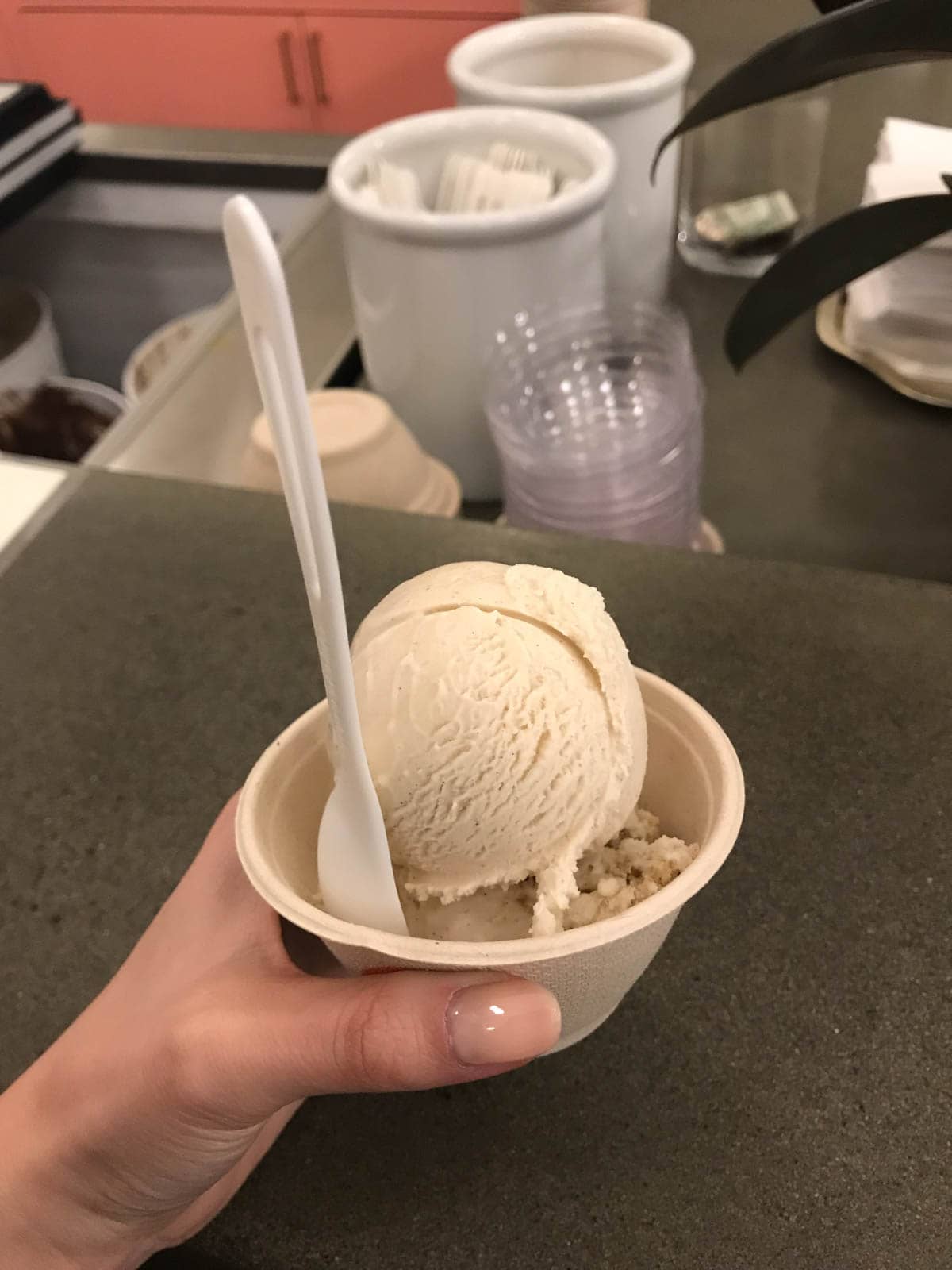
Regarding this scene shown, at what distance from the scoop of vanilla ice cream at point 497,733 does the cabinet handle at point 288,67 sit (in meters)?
1.56

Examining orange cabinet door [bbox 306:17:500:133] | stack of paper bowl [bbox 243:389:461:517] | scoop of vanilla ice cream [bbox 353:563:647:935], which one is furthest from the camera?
orange cabinet door [bbox 306:17:500:133]

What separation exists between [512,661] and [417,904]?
0.35 ft

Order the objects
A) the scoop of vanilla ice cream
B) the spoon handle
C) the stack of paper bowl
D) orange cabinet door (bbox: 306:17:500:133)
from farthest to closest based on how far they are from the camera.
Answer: orange cabinet door (bbox: 306:17:500:133) → the stack of paper bowl → the scoop of vanilla ice cream → the spoon handle

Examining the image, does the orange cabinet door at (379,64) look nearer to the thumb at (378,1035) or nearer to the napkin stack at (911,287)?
the napkin stack at (911,287)

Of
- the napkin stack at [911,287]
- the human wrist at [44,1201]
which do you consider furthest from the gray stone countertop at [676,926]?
the napkin stack at [911,287]

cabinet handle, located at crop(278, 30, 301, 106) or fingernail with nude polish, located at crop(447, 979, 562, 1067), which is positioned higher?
cabinet handle, located at crop(278, 30, 301, 106)

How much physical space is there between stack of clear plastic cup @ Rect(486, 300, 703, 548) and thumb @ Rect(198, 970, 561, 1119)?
19.2 inches

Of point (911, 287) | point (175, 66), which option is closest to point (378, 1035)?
point (911, 287)

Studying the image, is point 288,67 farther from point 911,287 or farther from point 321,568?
point 321,568

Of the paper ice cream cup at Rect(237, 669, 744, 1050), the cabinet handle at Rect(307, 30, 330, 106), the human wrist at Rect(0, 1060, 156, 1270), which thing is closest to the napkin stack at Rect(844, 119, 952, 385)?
the paper ice cream cup at Rect(237, 669, 744, 1050)

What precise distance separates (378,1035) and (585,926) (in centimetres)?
8

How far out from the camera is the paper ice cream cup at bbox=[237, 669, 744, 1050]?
0.33 meters

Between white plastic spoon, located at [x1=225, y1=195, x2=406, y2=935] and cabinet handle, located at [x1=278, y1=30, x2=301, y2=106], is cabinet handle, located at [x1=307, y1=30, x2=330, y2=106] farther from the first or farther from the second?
white plastic spoon, located at [x1=225, y1=195, x2=406, y2=935]

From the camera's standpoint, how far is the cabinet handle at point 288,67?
161 centimetres
